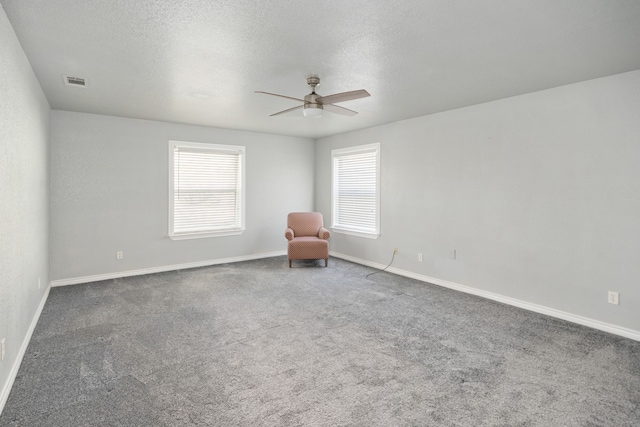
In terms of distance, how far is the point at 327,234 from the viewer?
5.78 m

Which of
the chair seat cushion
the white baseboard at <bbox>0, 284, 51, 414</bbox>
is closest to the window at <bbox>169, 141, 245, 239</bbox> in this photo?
the chair seat cushion

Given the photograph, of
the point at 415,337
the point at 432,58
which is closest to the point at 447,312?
the point at 415,337

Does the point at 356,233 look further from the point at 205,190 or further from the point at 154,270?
the point at 154,270

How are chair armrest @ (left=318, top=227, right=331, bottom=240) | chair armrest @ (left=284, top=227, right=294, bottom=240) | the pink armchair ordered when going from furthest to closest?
chair armrest @ (left=318, top=227, right=331, bottom=240) → chair armrest @ (left=284, top=227, right=294, bottom=240) → the pink armchair

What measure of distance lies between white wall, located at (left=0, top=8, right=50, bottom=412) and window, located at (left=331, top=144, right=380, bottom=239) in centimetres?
435

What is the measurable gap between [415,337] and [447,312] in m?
0.81

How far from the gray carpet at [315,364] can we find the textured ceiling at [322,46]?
7.71 feet

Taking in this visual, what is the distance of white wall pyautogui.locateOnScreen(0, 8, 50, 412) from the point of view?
2100mm

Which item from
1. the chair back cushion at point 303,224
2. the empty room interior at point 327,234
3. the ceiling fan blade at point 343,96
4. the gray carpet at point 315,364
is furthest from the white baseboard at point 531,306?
the ceiling fan blade at point 343,96

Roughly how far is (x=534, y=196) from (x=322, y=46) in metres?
2.77

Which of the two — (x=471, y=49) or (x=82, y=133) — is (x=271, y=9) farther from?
(x=82, y=133)

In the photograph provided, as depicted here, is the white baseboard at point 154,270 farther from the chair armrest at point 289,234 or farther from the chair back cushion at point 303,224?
the chair armrest at point 289,234

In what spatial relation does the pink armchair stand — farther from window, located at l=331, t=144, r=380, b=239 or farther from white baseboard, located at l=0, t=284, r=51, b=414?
white baseboard, located at l=0, t=284, r=51, b=414

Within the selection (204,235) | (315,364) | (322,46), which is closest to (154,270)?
(204,235)
